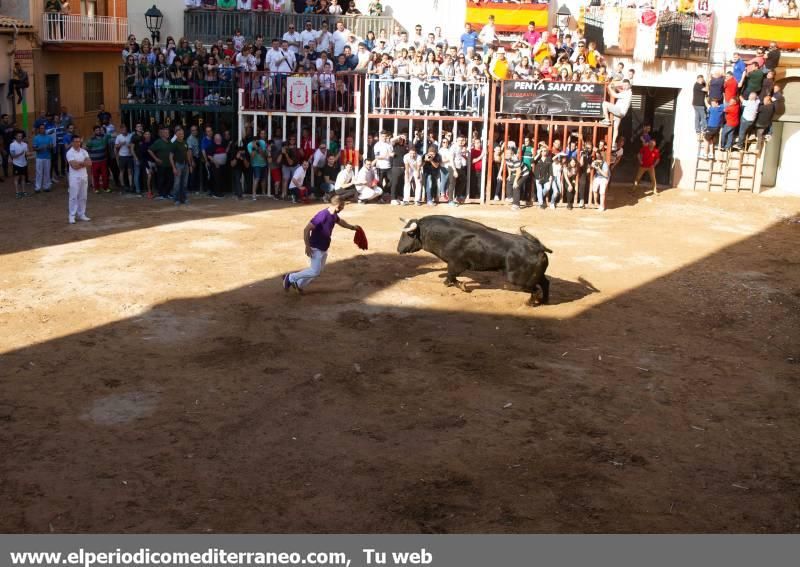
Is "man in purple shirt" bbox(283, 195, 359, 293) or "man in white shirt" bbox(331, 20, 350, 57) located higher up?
"man in white shirt" bbox(331, 20, 350, 57)

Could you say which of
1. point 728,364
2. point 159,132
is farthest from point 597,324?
point 159,132

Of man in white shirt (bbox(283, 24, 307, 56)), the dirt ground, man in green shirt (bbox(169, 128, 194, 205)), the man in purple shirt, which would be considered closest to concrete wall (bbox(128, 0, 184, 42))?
man in white shirt (bbox(283, 24, 307, 56))

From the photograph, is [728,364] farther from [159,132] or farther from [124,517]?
[159,132]

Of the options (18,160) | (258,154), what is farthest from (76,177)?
(258,154)

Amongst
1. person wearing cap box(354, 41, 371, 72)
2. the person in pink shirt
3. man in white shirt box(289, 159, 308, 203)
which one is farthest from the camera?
the person in pink shirt

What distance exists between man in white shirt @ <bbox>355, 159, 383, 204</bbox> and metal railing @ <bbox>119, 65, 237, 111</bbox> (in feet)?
12.0

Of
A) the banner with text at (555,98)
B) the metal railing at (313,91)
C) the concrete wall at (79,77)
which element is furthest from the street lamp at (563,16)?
the concrete wall at (79,77)

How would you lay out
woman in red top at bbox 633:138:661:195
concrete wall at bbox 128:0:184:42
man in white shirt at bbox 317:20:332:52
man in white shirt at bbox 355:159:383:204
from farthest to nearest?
concrete wall at bbox 128:0:184:42 → man in white shirt at bbox 317:20:332:52 → woman in red top at bbox 633:138:661:195 → man in white shirt at bbox 355:159:383:204

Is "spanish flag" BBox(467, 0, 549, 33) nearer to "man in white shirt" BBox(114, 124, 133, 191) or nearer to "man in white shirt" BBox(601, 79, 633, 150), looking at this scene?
"man in white shirt" BBox(601, 79, 633, 150)

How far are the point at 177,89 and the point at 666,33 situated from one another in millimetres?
12646

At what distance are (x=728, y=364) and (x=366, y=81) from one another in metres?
13.0

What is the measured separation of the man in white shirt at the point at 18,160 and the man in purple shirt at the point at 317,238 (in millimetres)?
10386

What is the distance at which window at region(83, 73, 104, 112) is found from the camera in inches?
1366

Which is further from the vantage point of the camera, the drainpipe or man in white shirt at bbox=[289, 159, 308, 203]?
the drainpipe
